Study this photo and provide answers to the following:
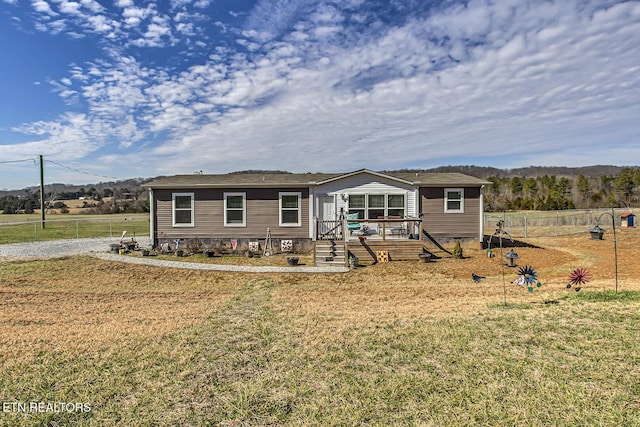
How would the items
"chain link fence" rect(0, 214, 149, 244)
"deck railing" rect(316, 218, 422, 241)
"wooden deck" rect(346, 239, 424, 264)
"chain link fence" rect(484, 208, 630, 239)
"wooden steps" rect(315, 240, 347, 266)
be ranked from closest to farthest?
"wooden steps" rect(315, 240, 347, 266)
"wooden deck" rect(346, 239, 424, 264)
"deck railing" rect(316, 218, 422, 241)
"chain link fence" rect(0, 214, 149, 244)
"chain link fence" rect(484, 208, 630, 239)

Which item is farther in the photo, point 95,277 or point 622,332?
point 95,277

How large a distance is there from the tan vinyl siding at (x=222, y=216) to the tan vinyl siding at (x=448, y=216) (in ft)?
18.7

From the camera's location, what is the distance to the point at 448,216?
1695cm

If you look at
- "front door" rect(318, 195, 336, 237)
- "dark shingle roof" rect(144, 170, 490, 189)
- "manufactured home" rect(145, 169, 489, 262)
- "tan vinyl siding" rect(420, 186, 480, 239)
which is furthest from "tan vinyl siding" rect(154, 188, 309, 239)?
"tan vinyl siding" rect(420, 186, 480, 239)

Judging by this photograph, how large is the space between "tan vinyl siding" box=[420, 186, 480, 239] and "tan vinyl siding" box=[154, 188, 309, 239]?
5706mm

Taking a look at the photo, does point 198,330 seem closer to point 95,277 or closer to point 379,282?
point 379,282

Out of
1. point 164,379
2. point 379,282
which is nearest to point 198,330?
point 164,379

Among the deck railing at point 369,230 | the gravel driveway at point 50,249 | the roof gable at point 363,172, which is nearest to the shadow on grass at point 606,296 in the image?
the deck railing at point 369,230

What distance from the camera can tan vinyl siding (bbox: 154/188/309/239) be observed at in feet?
55.4

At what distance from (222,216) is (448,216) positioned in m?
10.8

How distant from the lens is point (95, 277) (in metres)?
11.3

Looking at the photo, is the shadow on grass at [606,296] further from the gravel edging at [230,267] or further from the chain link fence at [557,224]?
the chain link fence at [557,224]

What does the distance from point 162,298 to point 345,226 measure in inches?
305

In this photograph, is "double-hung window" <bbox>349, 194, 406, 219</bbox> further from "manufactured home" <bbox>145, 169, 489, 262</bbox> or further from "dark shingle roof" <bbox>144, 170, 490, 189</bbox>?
"dark shingle roof" <bbox>144, 170, 490, 189</bbox>
